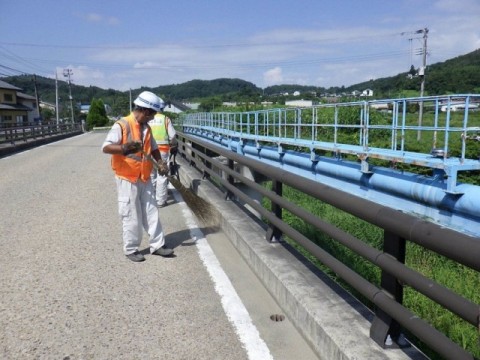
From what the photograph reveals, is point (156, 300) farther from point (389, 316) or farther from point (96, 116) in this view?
point (96, 116)

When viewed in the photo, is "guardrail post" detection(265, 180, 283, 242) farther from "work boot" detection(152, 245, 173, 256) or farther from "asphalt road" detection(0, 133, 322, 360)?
"work boot" detection(152, 245, 173, 256)

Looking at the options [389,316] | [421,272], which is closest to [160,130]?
[421,272]

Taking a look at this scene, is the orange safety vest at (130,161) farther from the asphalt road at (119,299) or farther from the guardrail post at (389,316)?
the guardrail post at (389,316)

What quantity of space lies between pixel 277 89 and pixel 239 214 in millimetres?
174021

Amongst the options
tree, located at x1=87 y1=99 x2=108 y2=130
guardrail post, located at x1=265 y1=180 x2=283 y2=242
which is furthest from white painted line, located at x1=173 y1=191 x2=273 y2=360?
tree, located at x1=87 y1=99 x2=108 y2=130

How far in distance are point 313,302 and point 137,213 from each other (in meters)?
2.64

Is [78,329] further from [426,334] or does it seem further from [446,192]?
[446,192]

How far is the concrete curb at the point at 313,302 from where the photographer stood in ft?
8.39

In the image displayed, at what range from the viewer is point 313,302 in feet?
10.4

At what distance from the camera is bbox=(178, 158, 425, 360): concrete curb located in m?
2.56

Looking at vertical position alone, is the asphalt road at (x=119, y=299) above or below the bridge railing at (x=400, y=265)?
below

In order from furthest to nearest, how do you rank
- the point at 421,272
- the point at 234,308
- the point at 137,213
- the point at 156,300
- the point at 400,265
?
1. the point at 421,272
2. the point at 137,213
3. the point at 156,300
4. the point at 234,308
5. the point at 400,265

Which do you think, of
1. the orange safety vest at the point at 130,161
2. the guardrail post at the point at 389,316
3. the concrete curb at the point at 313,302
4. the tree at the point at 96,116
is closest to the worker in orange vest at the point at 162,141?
the orange safety vest at the point at 130,161

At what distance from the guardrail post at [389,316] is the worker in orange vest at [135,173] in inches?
120
